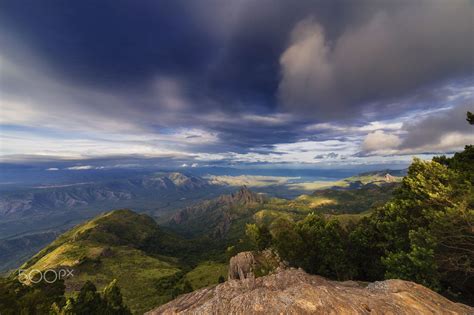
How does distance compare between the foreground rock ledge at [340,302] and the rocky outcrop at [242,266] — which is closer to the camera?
the foreground rock ledge at [340,302]

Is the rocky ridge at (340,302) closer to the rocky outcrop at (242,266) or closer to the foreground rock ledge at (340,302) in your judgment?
the foreground rock ledge at (340,302)

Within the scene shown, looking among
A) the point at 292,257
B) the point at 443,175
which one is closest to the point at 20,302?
the point at 292,257

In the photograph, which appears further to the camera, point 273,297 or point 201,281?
point 201,281

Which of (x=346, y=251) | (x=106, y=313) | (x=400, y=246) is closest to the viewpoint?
(x=400, y=246)

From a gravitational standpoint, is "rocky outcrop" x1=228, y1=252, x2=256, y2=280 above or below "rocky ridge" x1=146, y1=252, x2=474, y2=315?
below

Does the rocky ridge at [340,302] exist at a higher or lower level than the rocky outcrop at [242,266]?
higher

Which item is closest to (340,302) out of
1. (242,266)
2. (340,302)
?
(340,302)

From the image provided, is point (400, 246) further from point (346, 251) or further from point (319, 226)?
point (319, 226)

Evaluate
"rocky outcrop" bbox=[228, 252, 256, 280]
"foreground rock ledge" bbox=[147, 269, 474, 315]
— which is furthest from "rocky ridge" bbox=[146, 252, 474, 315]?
"rocky outcrop" bbox=[228, 252, 256, 280]

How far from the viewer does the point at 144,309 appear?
99.1 m

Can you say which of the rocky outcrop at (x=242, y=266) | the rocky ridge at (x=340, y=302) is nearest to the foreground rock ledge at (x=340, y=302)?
the rocky ridge at (x=340, y=302)

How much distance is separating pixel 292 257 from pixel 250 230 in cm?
3069

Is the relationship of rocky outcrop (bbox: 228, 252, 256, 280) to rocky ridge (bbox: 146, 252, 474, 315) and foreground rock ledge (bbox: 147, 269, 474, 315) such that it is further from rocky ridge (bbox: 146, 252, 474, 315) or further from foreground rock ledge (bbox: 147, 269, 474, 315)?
foreground rock ledge (bbox: 147, 269, 474, 315)

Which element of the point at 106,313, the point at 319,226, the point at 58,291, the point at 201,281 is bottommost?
the point at 201,281
